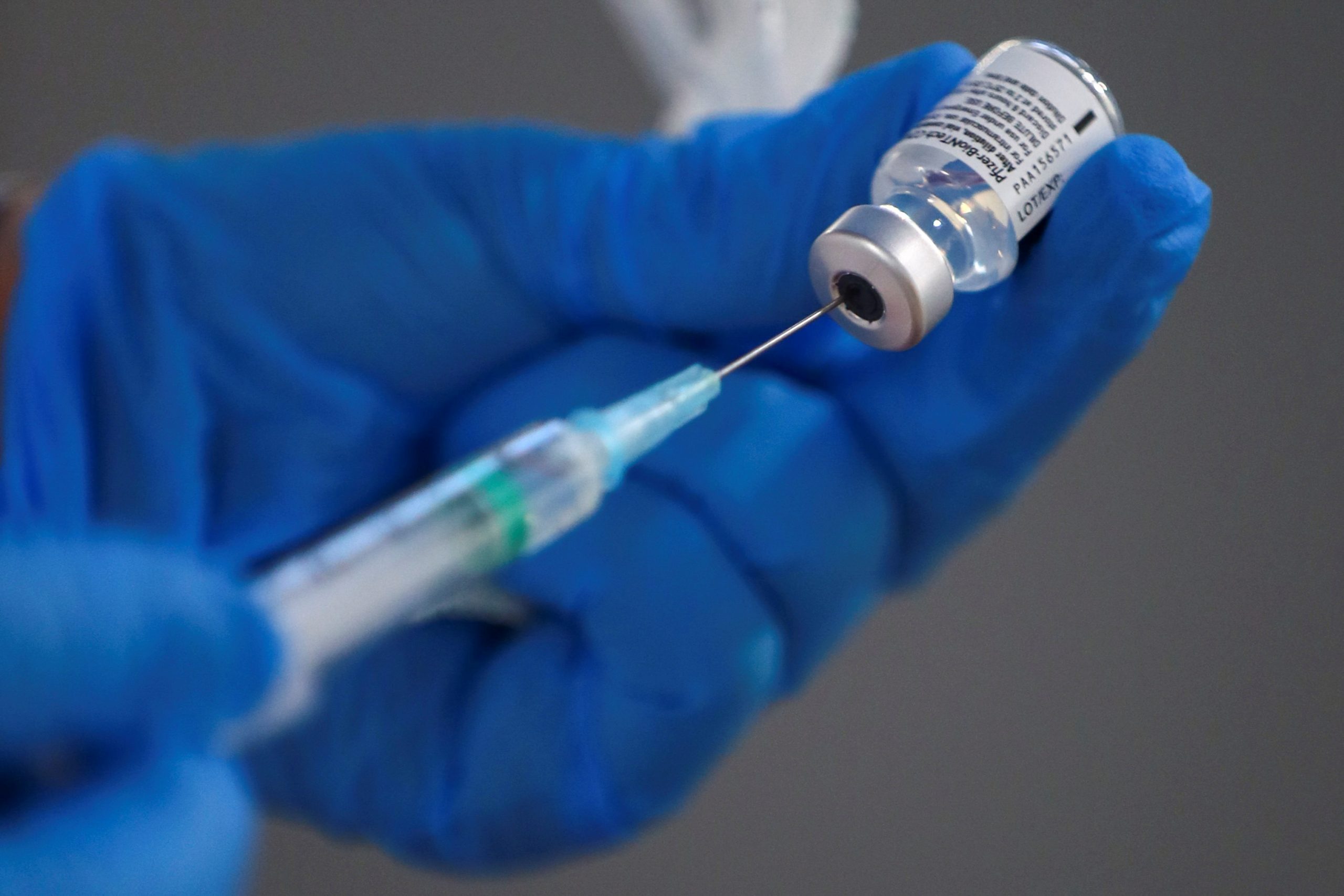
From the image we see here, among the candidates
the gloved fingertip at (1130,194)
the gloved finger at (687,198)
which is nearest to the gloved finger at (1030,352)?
the gloved fingertip at (1130,194)

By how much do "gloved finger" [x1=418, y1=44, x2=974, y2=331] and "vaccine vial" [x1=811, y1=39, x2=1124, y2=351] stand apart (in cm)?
9

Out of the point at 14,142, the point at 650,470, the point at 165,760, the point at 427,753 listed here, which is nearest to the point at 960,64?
the point at 650,470

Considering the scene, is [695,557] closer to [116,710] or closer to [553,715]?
[553,715]

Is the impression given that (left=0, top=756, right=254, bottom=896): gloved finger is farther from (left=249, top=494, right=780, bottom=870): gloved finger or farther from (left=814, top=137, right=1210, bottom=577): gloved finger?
(left=814, top=137, right=1210, bottom=577): gloved finger

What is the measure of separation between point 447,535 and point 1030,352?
0.41m

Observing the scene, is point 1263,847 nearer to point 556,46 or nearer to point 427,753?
point 427,753

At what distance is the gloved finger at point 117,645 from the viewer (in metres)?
0.37

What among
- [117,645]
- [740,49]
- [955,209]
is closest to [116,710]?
[117,645]

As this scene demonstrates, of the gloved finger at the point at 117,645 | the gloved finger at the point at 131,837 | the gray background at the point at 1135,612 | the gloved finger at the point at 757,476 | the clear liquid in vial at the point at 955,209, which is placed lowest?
the gray background at the point at 1135,612

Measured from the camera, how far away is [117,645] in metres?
0.38

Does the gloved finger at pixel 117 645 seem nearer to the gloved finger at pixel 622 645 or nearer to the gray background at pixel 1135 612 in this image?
the gloved finger at pixel 622 645

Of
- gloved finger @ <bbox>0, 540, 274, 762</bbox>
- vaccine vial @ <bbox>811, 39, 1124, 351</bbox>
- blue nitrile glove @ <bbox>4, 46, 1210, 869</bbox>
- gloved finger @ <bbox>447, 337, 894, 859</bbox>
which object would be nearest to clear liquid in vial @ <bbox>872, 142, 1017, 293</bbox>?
vaccine vial @ <bbox>811, 39, 1124, 351</bbox>

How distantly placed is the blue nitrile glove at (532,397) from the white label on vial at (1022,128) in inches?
6.9

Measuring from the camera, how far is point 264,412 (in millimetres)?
873
